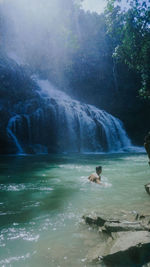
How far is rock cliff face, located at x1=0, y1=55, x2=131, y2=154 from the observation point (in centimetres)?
2272

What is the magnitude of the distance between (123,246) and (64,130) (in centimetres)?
2254

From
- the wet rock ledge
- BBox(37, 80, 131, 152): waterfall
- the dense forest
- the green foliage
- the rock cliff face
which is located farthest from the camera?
the dense forest

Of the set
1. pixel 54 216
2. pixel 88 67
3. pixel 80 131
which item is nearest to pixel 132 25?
pixel 54 216

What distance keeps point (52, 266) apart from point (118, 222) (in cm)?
139

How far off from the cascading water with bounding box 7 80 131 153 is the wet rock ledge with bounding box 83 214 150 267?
783 inches

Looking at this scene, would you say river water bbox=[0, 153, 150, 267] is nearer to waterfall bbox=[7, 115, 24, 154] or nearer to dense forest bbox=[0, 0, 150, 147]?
waterfall bbox=[7, 115, 24, 154]

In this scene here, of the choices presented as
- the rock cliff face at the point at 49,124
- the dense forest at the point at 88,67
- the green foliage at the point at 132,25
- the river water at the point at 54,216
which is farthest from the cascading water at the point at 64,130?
the river water at the point at 54,216

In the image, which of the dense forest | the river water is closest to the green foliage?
the river water

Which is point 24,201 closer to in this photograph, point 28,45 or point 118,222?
point 118,222

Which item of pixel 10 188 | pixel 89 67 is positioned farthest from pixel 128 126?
pixel 10 188

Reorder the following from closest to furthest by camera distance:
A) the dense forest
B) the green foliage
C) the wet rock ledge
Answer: the wet rock ledge, the green foliage, the dense forest

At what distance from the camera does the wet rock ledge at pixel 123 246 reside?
7.73ft

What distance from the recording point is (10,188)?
6.55 metres

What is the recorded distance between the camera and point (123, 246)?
247 centimetres
